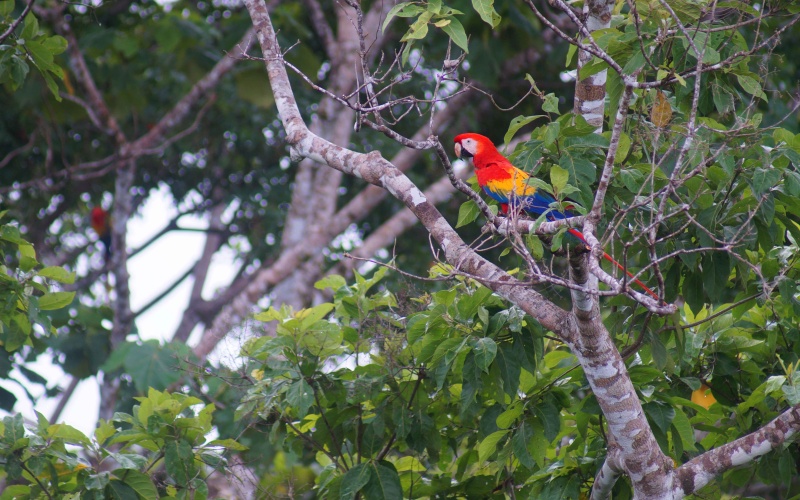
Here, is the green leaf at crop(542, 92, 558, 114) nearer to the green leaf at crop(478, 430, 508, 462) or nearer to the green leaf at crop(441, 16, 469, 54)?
the green leaf at crop(441, 16, 469, 54)

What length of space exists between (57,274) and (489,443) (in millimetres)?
1892

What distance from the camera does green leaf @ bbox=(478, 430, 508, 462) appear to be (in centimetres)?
294

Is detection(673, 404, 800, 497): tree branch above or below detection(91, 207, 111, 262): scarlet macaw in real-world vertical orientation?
below

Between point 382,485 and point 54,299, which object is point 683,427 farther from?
point 54,299

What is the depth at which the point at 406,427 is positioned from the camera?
3117 mm

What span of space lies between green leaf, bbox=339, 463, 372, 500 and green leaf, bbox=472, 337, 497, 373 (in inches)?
27.1

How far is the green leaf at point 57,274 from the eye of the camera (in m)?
3.36

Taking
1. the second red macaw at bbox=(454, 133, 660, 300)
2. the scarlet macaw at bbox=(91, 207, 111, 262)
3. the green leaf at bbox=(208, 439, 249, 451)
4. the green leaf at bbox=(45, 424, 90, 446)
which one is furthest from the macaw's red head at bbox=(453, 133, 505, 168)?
the scarlet macaw at bbox=(91, 207, 111, 262)

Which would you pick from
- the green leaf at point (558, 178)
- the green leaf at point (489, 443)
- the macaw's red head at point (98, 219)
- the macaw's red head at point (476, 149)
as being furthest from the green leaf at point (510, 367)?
the macaw's red head at point (98, 219)

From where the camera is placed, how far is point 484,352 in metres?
2.68

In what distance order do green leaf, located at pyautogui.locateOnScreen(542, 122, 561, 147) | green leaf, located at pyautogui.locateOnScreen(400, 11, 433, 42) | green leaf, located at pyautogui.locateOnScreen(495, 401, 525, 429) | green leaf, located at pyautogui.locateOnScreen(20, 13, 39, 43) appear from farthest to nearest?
green leaf, located at pyautogui.locateOnScreen(20, 13, 39, 43)
green leaf, located at pyautogui.locateOnScreen(495, 401, 525, 429)
green leaf, located at pyautogui.locateOnScreen(542, 122, 561, 147)
green leaf, located at pyautogui.locateOnScreen(400, 11, 433, 42)

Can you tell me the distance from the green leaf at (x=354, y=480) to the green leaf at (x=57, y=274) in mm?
1403

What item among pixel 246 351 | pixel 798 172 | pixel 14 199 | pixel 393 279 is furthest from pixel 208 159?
pixel 798 172

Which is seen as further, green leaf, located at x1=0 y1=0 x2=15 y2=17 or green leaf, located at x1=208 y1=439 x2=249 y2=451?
green leaf, located at x1=0 y1=0 x2=15 y2=17
